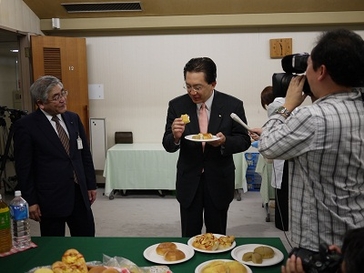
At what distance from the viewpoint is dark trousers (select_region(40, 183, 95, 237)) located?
2064 mm

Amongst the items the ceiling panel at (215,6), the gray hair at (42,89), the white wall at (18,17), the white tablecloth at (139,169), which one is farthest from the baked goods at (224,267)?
the ceiling panel at (215,6)

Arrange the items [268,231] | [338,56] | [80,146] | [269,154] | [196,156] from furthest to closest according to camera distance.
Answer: [268,231], [80,146], [196,156], [269,154], [338,56]

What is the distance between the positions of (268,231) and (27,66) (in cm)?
337

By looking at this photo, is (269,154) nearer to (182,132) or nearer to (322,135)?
(322,135)

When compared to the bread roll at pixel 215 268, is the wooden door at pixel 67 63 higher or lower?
higher

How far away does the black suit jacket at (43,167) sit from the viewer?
196cm

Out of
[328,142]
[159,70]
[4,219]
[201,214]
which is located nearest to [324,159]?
[328,142]

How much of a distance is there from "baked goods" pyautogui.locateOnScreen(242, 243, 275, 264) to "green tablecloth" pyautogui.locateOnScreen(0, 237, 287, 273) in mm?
32

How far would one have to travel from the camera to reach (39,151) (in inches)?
78.7

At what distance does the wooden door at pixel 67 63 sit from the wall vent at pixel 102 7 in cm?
37

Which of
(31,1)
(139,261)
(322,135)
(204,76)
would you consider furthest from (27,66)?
(322,135)

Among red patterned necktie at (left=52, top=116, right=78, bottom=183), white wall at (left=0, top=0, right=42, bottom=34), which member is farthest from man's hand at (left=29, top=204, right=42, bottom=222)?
white wall at (left=0, top=0, right=42, bottom=34)

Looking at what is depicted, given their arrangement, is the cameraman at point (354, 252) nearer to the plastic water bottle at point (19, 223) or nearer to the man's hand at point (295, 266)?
the man's hand at point (295, 266)

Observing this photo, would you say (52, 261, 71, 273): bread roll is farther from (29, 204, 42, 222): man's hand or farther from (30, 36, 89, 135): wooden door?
(30, 36, 89, 135): wooden door
